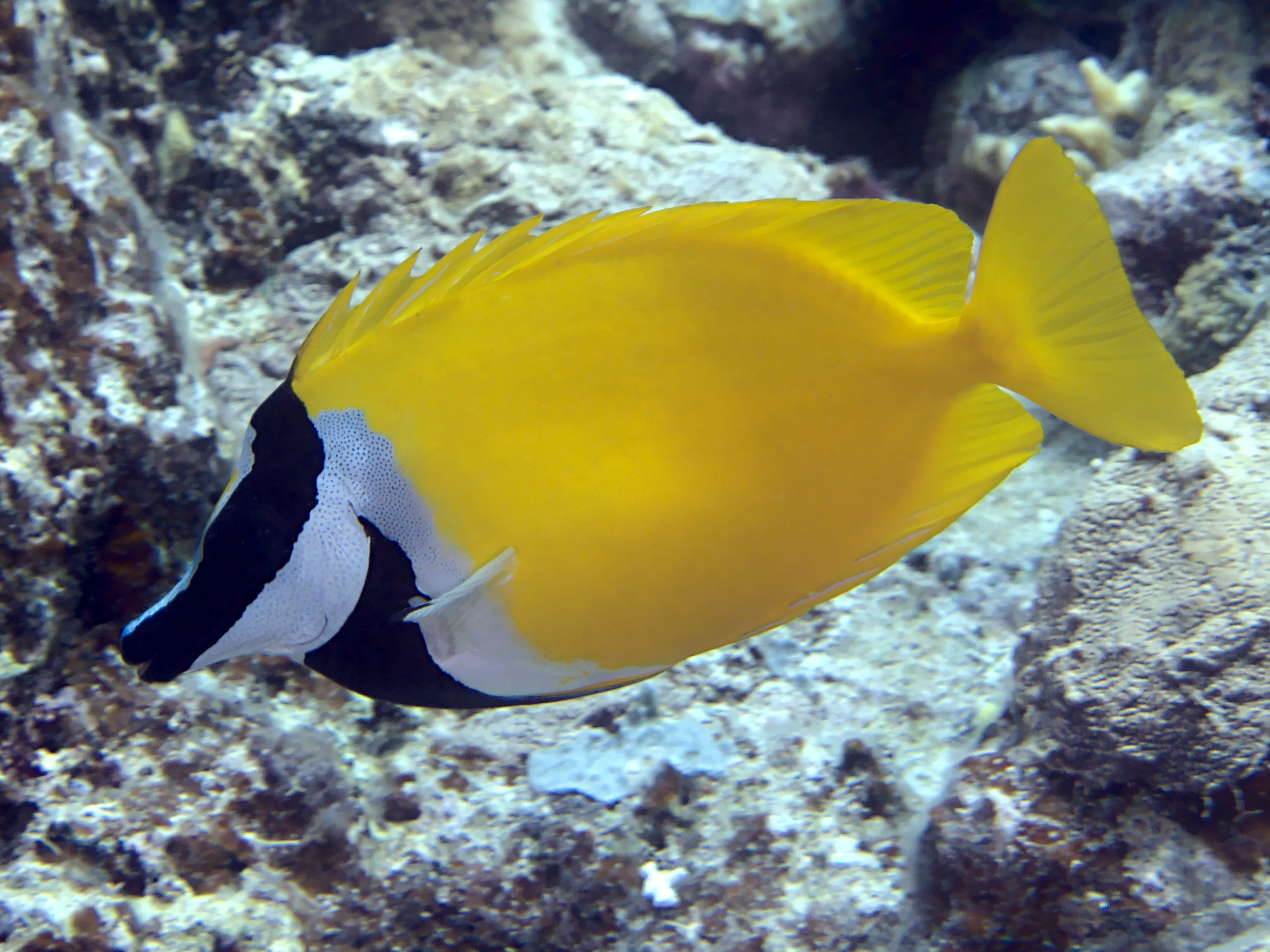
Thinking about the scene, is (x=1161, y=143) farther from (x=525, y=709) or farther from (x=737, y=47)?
(x=525, y=709)

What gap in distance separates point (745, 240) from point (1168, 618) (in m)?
1.04

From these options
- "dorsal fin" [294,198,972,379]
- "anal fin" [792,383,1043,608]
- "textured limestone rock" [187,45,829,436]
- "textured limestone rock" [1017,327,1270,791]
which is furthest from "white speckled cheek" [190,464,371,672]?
"textured limestone rock" [1017,327,1270,791]

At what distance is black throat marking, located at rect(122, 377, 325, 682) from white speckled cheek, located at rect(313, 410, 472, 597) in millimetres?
25

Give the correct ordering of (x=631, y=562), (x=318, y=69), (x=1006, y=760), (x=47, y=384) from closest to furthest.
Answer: (x=631, y=562) → (x=47, y=384) → (x=1006, y=760) → (x=318, y=69)

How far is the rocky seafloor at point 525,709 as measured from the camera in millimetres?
1362

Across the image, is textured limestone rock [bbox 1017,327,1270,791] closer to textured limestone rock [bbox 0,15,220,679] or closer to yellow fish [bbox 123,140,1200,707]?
yellow fish [bbox 123,140,1200,707]

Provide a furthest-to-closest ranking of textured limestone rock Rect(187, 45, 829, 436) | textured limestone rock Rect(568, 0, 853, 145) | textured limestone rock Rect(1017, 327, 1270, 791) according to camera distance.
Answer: textured limestone rock Rect(568, 0, 853, 145)
textured limestone rock Rect(187, 45, 829, 436)
textured limestone rock Rect(1017, 327, 1270, 791)

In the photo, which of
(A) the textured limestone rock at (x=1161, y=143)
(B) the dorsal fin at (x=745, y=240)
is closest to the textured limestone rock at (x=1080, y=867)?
(B) the dorsal fin at (x=745, y=240)

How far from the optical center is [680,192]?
223 centimetres

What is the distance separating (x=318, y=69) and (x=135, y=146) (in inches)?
20.4

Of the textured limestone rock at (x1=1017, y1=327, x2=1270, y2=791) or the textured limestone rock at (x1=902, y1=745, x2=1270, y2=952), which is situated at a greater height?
the textured limestone rock at (x1=1017, y1=327, x2=1270, y2=791)

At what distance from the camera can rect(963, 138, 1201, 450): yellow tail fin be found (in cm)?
92

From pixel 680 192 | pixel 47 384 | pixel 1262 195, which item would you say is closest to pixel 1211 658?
pixel 1262 195

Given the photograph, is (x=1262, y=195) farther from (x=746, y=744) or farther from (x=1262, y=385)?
(x=746, y=744)
